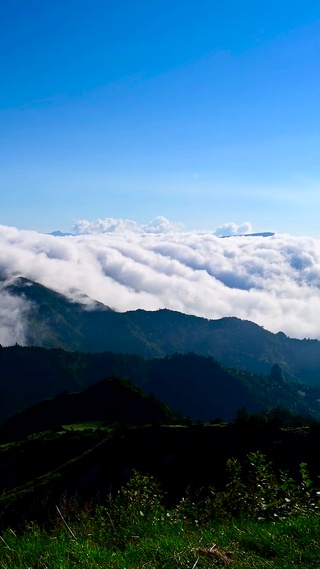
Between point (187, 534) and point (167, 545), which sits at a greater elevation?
point (167, 545)

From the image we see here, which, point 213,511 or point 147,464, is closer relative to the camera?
point 213,511

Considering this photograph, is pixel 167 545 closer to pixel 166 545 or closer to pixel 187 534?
pixel 166 545

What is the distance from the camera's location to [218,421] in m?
127

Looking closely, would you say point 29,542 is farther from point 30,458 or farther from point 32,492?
point 30,458

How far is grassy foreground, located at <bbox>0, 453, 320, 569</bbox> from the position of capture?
26.6 feet

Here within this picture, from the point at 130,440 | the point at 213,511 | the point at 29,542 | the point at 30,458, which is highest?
the point at 29,542

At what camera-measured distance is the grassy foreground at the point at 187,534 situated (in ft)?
26.6

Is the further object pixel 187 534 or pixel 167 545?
pixel 187 534

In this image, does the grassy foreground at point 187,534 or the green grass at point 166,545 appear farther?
the grassy foreground at point 187,534

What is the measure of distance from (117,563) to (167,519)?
312 cm

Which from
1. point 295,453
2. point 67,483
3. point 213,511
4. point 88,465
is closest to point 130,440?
point 88,465

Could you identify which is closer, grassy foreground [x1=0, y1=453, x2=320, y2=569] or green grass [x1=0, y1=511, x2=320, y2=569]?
green grass [x1=0, y1=511, x2=320, y2=569]

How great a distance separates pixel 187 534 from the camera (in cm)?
969

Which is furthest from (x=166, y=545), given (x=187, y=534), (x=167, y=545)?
(x=187, y=534)
